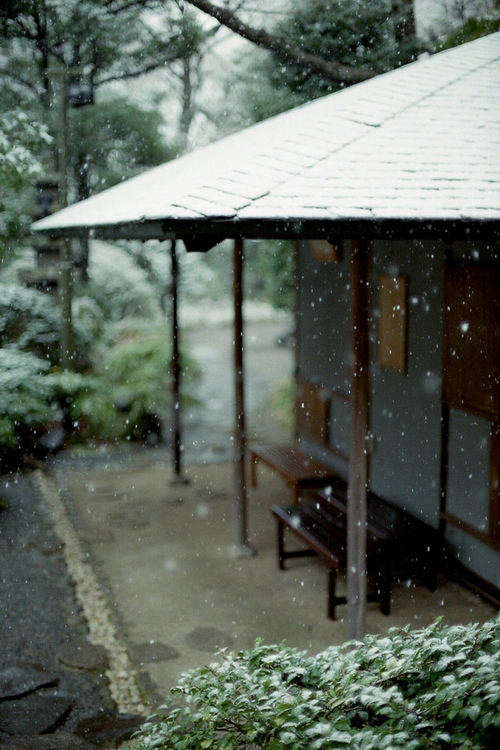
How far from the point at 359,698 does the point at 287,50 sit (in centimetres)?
948

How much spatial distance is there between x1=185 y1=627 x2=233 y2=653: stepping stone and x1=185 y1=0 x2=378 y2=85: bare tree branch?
25.4 ft

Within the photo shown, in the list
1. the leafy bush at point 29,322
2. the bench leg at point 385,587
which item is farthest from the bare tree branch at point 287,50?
the bench leg at point 385,587

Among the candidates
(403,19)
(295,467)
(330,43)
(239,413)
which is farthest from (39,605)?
(403,19)

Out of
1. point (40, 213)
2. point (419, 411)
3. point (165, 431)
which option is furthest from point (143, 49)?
point (419, 411)

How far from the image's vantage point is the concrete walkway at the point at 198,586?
17.8 ft

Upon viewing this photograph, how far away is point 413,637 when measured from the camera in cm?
339

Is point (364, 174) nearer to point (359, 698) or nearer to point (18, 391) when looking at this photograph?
point (359, 698)

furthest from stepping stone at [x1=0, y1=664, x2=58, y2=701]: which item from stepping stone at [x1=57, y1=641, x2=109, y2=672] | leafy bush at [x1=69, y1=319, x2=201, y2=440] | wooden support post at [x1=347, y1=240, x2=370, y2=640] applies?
leafy bush at [x1=69, y1=319, x2=201, y2=440]

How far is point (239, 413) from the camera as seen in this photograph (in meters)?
6.77

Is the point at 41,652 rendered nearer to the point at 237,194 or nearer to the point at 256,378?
the point at 237,194

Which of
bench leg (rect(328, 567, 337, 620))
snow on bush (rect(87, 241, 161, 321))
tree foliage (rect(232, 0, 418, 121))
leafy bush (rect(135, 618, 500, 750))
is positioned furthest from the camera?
snow on bush (rect(87, 241, 161, 321))

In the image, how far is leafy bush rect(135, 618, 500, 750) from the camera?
267 cm

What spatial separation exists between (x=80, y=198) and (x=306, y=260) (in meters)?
4.02

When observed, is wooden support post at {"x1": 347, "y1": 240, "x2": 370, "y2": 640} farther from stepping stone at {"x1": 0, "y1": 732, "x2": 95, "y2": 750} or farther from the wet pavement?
stepping stone at {"x1": 0, "y1": 732, "x2": 95, "y2": 750}
